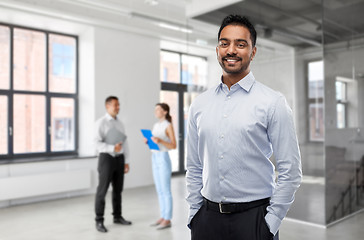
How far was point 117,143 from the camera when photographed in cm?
426

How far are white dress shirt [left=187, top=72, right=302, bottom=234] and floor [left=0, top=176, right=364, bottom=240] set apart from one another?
2.58m

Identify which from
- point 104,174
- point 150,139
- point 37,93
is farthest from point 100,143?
point 37,93

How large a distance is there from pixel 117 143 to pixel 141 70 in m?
3.35

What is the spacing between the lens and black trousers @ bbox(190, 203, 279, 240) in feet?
4.60

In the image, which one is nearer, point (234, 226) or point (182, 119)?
point (234, 226)

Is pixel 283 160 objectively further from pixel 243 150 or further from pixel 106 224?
pixel 106 224

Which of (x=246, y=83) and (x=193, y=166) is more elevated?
(x=246, y=83)

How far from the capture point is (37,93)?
6301 millimetres

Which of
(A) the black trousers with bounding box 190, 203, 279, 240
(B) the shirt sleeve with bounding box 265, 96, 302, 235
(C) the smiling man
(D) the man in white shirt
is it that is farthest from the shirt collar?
(D) the man in white shirt

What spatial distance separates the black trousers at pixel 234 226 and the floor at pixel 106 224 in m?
2.45

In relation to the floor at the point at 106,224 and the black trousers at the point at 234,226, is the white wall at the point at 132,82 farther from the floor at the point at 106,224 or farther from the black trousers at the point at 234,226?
the black trousers at the point at 234,226

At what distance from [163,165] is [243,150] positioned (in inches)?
108

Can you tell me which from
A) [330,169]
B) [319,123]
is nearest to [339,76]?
[319,123]

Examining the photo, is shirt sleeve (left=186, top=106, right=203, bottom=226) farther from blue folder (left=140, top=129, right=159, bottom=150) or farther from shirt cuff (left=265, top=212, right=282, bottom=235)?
blue folder (left=140, top=129, right=159, bottom=150)
